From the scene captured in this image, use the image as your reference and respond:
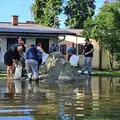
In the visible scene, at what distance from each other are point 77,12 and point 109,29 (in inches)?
1224

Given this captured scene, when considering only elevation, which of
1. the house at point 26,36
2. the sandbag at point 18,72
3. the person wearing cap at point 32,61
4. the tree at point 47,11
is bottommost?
the sandbag at point 18,72

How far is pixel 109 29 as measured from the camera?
102 ft

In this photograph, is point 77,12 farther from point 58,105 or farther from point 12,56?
point 58,105

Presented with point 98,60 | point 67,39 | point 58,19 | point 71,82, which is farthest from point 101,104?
point 58,19

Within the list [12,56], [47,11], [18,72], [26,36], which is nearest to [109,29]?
[26,36]

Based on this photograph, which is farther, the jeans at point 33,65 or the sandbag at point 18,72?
the sandbag at point 18,72

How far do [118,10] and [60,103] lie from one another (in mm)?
21067

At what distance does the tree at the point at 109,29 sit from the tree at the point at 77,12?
93.8ft

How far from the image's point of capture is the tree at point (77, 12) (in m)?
61.1

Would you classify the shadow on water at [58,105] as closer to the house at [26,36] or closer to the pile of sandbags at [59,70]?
the pile of sandbags at [59,70]

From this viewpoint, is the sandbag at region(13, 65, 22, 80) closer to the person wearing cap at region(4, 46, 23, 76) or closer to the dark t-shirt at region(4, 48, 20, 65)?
the person wearing cap at region(4, 46, 23, 76)

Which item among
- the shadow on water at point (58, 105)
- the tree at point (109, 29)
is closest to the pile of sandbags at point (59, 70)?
the shadow on water at point (58, 105)

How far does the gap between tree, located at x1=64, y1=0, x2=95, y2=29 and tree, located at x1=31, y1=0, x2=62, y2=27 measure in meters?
2.06

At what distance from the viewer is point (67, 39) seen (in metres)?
42.5
